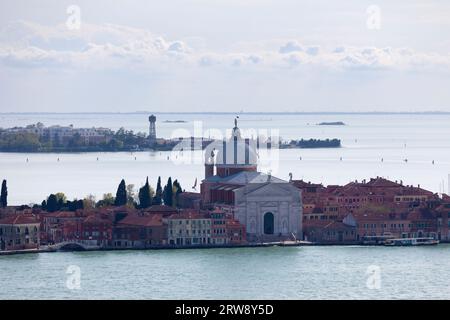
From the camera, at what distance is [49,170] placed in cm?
3744

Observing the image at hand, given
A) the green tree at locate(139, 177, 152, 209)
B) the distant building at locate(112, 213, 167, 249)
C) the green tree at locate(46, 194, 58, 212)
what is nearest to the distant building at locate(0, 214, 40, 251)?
the distant building at locate(112, 213, 167, 249)

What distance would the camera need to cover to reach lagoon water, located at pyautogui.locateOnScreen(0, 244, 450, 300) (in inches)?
488

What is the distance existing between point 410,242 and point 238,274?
15.6 ft

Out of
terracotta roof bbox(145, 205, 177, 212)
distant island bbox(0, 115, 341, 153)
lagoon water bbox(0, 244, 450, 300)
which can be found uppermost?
distant island bbox(0, 115, 341, 153)

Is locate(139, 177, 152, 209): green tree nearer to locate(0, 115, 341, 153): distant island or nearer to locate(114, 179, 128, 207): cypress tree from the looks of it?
locate(114, 179, 128, 207): cypress tree

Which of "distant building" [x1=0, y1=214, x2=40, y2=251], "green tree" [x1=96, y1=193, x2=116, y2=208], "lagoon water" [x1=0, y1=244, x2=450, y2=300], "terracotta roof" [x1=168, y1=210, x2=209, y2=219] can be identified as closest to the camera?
"lagoon water" [x1=0, y1=244, x2=450, y2=300]

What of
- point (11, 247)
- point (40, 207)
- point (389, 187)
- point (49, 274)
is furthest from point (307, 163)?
point (49, 274)

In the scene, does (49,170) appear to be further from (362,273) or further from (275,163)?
(362,273)

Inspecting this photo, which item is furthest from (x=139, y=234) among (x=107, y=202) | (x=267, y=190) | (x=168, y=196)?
(x=107, y=202)

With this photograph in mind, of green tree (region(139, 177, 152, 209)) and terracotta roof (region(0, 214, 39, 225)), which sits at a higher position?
green tree (region(139, 177, 152, 209))

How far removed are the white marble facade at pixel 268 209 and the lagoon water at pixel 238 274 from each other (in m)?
1.26

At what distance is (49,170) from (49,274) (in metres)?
23.5

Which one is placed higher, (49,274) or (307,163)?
(307,163)

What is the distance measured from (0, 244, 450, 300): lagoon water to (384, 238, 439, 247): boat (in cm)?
42
